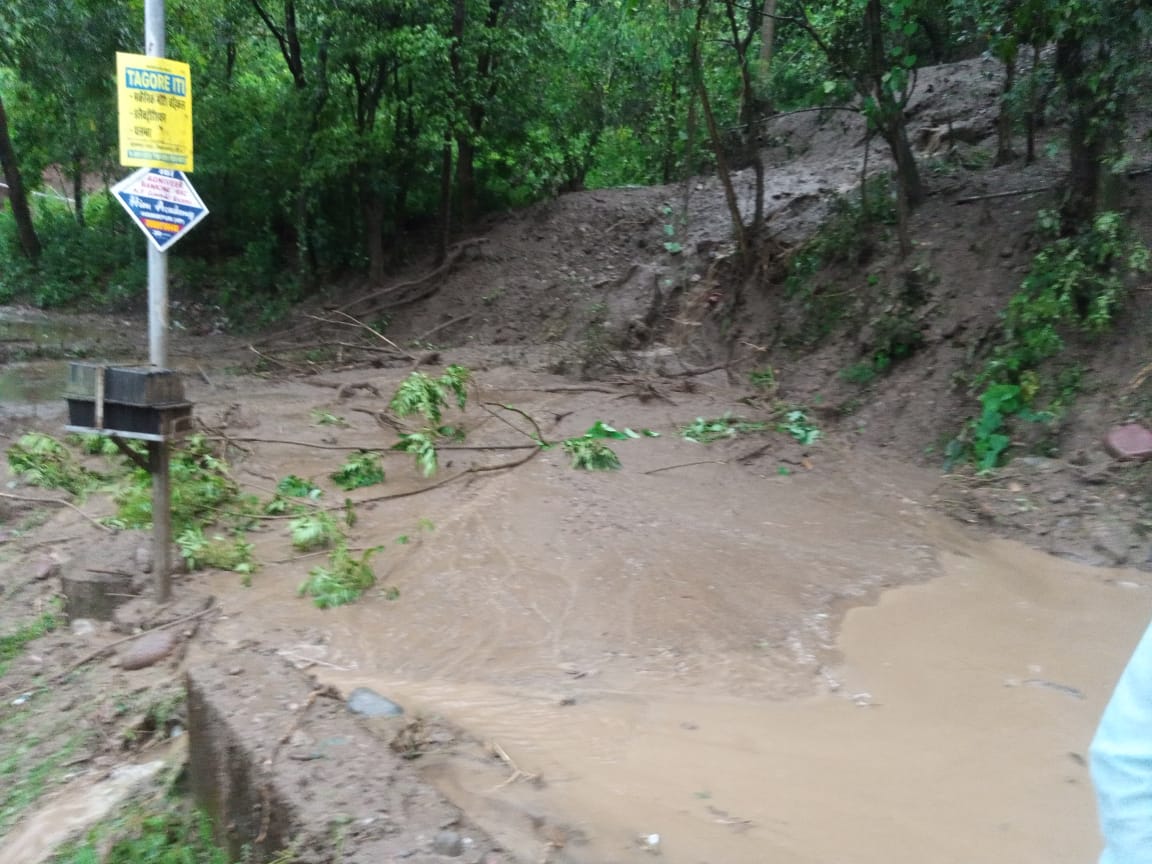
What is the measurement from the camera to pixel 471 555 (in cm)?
668

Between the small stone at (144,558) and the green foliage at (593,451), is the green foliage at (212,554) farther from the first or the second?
the green foliage at (593,451)

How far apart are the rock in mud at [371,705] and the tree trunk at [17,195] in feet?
65.4

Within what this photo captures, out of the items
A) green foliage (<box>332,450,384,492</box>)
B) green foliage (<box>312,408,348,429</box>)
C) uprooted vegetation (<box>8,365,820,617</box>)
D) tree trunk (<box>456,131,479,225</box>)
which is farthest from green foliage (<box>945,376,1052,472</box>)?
tree trunk (<box>456,131,479,225</box>)

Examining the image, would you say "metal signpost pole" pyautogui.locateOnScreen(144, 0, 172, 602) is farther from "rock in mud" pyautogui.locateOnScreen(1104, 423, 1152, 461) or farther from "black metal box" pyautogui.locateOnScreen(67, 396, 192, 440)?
"rock in mud" pyautogui.locateOnScreen(1104, 423, 1152, 461)

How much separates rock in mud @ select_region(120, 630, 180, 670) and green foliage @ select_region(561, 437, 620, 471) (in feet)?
13.3

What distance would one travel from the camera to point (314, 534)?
6.73 metres

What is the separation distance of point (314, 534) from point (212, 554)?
2.37 feet

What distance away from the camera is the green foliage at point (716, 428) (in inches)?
385

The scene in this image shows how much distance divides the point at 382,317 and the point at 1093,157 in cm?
1179

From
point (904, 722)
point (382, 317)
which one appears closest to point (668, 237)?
point (382, 317)

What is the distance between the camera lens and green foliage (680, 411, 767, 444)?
9.79 metres

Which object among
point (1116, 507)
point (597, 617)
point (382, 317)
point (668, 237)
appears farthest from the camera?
point (382, 317)

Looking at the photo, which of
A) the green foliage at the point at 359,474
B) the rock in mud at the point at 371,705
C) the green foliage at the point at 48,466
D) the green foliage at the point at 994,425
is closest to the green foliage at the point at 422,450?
the green foliage at the point at 359,474

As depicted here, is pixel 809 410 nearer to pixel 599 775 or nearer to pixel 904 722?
pixel 904 722
